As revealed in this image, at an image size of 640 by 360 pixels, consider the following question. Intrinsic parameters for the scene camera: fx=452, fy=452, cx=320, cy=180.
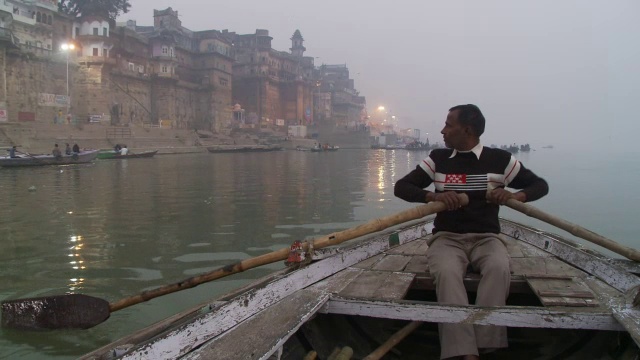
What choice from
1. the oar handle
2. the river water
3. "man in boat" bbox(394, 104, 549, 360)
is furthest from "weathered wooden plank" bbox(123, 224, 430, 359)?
the river water

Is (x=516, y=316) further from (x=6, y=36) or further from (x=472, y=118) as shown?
(x=6, y=36)

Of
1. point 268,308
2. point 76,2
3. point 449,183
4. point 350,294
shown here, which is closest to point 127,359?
point 268,308

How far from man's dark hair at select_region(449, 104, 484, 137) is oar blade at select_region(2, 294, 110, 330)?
274cm

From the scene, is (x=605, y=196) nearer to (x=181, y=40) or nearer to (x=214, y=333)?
(x=214, y=333)

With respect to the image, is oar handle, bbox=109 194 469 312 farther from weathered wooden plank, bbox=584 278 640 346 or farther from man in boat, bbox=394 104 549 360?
weathered wooden plank, bbox=584 278 640 346

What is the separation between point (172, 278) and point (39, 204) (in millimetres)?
7481

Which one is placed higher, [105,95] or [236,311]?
[105,95]

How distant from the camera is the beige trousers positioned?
7.52 ft

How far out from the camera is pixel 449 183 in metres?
2.98

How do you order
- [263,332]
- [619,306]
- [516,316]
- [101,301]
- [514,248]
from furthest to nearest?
[514,248]
[101,301]
[619,306]
[516,316]
[263,332]

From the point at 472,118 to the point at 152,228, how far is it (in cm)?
664

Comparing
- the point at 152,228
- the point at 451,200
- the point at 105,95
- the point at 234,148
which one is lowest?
the point at 152,228

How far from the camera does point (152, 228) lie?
8102mm

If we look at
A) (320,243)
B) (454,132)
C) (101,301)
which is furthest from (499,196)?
(101,301)
